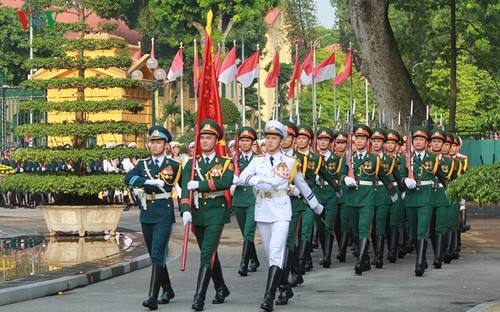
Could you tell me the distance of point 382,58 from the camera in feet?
98.9

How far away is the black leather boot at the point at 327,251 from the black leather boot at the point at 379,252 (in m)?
0.62

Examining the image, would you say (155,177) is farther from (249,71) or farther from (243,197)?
(249,71)

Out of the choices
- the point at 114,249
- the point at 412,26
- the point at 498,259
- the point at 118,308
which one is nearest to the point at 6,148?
the point at 412,26

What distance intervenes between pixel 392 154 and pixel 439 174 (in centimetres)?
147

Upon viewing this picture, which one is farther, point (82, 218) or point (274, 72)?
point (274, 72)

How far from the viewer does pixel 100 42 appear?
2569 cm

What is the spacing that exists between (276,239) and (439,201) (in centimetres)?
505

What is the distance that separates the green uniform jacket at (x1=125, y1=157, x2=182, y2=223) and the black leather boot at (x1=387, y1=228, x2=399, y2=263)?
5.89 m

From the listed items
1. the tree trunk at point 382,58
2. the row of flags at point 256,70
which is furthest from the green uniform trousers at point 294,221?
the row of flags at point 256,70

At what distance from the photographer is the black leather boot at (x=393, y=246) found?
1961cm

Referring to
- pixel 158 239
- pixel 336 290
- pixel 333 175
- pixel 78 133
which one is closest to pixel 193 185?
pixel 158 239

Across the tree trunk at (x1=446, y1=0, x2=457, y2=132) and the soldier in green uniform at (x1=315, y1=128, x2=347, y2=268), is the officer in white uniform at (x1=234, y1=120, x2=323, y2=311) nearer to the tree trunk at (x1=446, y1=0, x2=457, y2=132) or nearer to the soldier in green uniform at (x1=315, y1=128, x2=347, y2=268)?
the soldier in green uniform at (x1=315, y1=128, x2=347, y2=268)

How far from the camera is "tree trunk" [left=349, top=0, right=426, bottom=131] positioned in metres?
30.0

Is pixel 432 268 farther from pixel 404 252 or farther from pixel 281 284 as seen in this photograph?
pixel 281 284
